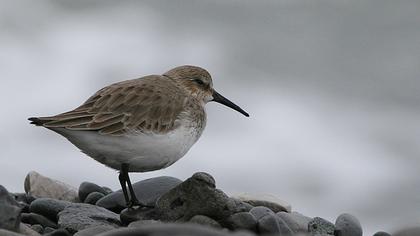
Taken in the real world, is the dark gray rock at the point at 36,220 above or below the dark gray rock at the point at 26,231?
above

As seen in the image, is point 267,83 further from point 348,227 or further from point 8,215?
point 8,215

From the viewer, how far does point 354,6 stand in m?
17.1

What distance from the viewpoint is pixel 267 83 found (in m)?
14.0

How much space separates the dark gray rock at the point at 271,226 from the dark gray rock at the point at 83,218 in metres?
0.92

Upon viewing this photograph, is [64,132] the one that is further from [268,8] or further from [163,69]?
[268,8]

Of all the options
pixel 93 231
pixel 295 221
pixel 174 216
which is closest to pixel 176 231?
pixel 93 231

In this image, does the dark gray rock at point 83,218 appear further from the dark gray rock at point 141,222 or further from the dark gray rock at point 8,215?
the dark gray rock at point 8,215

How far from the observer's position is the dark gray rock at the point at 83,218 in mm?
5465

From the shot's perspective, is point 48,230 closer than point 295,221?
Yes

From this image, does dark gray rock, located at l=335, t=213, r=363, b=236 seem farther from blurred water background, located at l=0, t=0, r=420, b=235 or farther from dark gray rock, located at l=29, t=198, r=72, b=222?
blurred water background, located at l=0, t=0, r=420, b=235

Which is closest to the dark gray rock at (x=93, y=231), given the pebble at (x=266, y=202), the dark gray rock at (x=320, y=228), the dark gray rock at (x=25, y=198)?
the dark gray rock at (x=25, y=198)

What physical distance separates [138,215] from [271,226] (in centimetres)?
89

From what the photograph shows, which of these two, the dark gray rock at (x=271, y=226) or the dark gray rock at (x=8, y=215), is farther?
the dark gray rock at (x=271, y=226)

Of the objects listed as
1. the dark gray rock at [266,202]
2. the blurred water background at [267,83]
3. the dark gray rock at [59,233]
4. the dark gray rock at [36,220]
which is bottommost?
the dark gray rock at [59,233]
